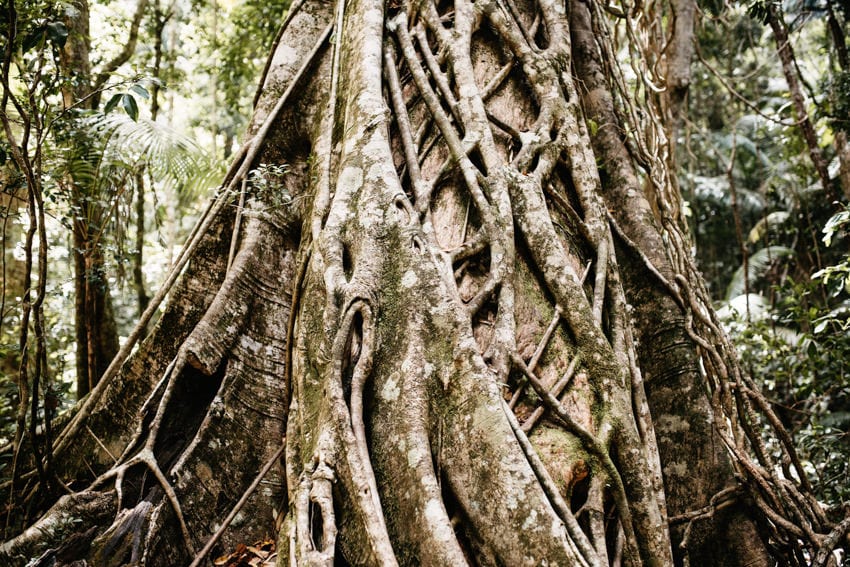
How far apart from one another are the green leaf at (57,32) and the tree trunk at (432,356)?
0.91 meters

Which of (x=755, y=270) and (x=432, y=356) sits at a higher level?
(x=755, y=270)

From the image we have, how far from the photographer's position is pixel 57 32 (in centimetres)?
255

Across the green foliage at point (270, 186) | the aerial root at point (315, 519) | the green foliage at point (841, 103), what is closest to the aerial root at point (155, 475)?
the aerial root at point (315, 519)

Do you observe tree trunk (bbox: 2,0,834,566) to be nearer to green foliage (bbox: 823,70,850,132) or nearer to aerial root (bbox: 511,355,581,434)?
aerial root (bbox: 511,355,581,434)

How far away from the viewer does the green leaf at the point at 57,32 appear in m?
2.53

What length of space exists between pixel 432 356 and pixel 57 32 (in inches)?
87.0

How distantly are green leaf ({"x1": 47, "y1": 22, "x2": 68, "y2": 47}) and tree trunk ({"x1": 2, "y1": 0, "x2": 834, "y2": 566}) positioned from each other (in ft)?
2.98

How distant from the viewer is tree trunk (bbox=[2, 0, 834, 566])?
5.52 feet

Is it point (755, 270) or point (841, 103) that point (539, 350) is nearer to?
point (841, 103)

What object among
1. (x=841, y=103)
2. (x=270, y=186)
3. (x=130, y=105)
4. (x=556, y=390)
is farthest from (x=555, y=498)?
(x=841, y=103)

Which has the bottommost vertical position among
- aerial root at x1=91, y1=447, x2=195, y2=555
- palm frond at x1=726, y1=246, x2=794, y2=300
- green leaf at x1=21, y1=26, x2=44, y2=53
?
aerial root at x1=91, y1=447, x2=195, y2=555

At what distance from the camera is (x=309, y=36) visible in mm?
3463

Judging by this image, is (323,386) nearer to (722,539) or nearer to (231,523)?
(231,523)

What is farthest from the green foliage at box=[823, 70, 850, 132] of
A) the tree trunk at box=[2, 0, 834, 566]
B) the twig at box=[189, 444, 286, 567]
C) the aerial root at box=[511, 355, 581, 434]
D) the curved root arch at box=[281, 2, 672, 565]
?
the twig at box=[189, 444, 286, 567]
